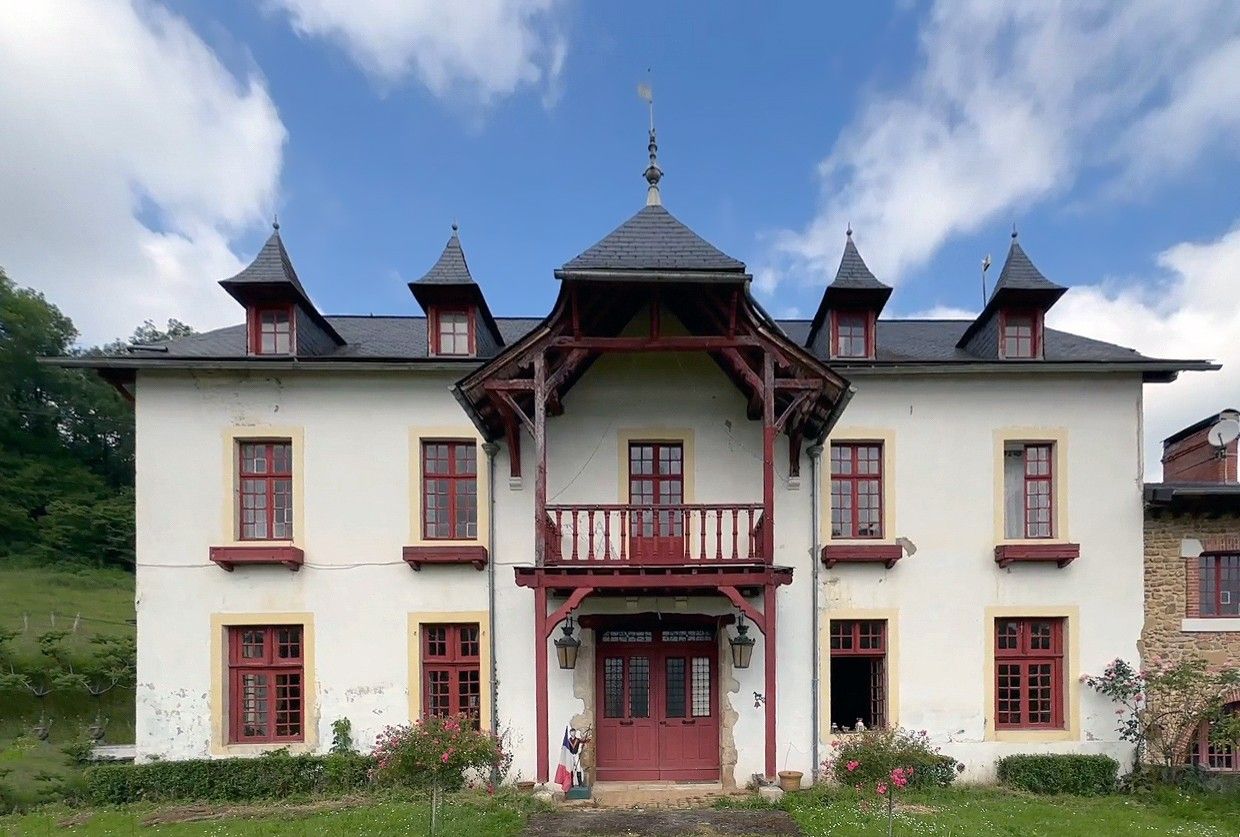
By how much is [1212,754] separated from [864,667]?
5807mm

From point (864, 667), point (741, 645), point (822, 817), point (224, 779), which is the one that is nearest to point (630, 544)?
point (741, 645)

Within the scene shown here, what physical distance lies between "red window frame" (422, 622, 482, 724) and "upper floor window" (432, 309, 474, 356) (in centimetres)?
469

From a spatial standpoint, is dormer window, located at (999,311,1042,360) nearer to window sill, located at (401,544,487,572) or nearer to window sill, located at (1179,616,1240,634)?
window sill, located at (1179,616,1240,634)

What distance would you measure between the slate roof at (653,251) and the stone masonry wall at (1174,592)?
8.89m

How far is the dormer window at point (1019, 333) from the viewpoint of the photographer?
36.0ft

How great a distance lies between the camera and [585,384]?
10523 millimetres

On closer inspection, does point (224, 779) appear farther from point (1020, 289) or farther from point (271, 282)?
point (1020, 289)

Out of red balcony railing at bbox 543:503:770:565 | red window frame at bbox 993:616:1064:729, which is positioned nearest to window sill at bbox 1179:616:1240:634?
red window frame at bbox 993:616:1064:729

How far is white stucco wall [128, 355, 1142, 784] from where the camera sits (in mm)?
10125

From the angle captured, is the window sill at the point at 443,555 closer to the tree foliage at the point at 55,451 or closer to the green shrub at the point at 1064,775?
the green shrub at the point at 1064,775

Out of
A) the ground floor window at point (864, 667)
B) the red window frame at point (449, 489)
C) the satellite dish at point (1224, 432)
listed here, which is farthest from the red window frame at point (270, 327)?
the satellite dish at point (1224, 432)

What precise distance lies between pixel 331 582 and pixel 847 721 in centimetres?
911

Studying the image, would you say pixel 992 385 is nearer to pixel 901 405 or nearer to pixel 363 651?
pixel 901 405

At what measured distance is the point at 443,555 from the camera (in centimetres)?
1004
